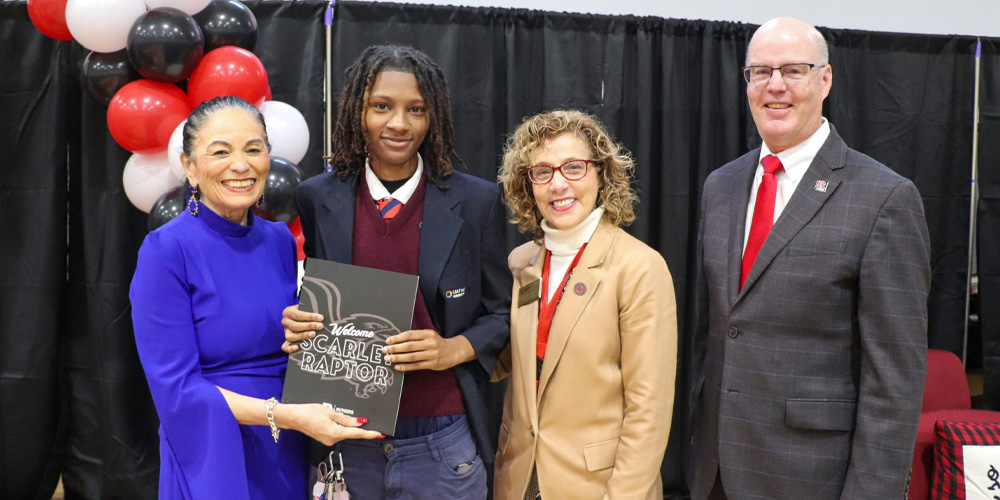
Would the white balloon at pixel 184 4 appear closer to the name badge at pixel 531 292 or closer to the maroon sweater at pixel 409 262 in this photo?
the maroon sweater at pixel 409 262

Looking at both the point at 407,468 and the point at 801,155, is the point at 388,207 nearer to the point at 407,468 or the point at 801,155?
the point at 407,468

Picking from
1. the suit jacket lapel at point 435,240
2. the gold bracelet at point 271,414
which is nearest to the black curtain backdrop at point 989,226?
the suit jacket lapel at point 435,240

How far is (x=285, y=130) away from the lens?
347 cm

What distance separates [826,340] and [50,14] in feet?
11.2

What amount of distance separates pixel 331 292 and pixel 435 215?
0.36 metres

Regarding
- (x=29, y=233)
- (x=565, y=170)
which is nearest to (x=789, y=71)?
(x=565, y=170)

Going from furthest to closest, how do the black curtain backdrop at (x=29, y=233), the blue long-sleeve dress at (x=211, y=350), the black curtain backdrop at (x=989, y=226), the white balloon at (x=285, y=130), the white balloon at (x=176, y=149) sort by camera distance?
1. the black curtain backdrop at (x=989, y=226)
2. the black curtain backdrop at (x=29, y=233)
3. the white balloon at (x=285, y=130)
4. the white balloon at (x=176, y=149)
5. the blue long-sleeve dress at (x=211, y=350)

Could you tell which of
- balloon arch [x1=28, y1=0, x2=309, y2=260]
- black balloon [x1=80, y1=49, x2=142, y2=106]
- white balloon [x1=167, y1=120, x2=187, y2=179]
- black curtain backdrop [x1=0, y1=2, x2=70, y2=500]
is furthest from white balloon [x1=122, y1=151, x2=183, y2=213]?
black curtain backdrop [x1=0, y1=2, x2=70, y2=500]

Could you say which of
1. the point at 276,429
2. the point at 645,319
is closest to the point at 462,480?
the point at 276,429

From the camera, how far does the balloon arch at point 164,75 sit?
10.3ft

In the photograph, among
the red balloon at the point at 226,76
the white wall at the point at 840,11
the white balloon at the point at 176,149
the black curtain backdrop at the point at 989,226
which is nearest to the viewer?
the white balloon at the point at 176,149

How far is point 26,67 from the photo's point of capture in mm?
3885

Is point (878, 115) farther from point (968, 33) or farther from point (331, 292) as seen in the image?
point (331, 292)

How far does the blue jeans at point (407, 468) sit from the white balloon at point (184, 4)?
2249 millimetres
